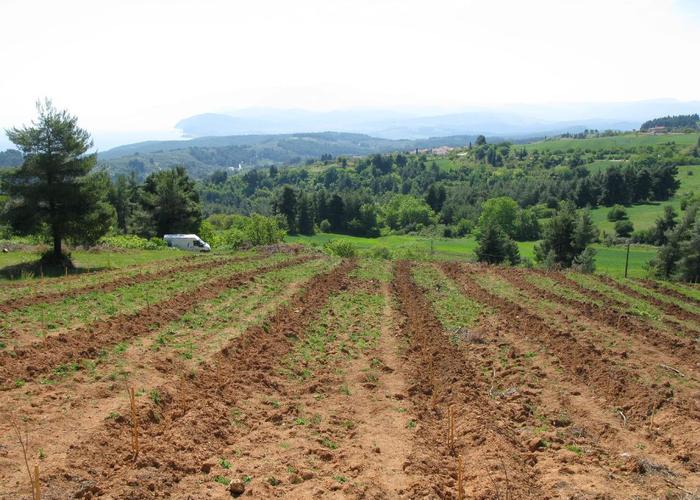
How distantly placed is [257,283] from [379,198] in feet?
567

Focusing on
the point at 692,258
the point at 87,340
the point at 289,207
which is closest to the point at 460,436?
the point at 87,340

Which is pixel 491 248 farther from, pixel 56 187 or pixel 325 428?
pixel 325 428

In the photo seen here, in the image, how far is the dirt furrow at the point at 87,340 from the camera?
42.0ft

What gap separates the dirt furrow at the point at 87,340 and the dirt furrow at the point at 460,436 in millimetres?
8691

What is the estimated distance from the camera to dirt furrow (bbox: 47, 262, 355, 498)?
860 centimetres

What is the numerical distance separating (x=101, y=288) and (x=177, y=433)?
15061 mm

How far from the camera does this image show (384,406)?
1262cm

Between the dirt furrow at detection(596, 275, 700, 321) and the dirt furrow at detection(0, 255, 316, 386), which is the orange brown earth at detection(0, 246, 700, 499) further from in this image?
the dirt furrow at detection(596, 275, 700, 321)

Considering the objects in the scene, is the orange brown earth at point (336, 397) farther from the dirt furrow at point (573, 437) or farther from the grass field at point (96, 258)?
the grass field at point (96, 258)

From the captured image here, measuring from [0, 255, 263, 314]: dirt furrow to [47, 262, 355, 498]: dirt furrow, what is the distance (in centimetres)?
873

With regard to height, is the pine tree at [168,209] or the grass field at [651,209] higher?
the pine tree at [168,209]

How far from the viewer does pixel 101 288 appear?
23.3m

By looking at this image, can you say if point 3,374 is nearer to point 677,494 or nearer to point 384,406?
point 384,406

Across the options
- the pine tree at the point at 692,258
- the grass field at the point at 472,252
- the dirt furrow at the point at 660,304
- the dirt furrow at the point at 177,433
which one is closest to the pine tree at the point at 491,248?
the grass field at the point at 472,252
